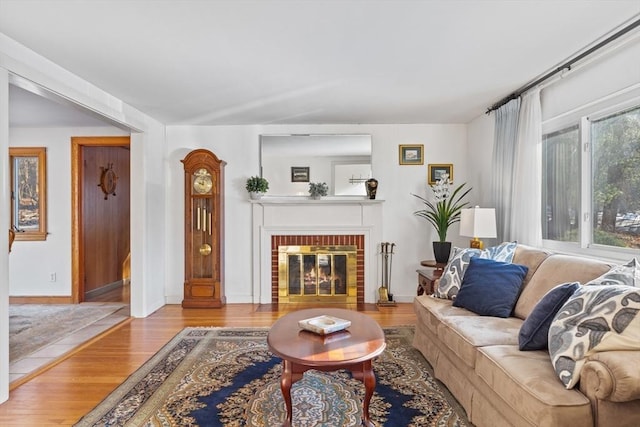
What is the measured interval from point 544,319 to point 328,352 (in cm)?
110

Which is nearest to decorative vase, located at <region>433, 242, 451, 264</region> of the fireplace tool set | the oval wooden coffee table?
the fireplace tool set

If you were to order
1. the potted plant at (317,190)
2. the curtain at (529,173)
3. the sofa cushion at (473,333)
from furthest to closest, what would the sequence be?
the potted plant at (317,190), the curtain at (529,173), the sofa cushion at (473,333)

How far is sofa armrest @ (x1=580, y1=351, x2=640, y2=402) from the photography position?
4.12 feet

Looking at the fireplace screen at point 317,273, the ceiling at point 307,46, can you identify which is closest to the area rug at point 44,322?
the fireplace screen at point 317,273

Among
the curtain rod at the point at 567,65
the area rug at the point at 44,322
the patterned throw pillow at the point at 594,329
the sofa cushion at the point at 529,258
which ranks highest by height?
the curtain rod at the point at 567,65

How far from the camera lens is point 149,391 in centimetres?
229

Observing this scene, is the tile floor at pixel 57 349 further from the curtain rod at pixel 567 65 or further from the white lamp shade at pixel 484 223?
the curtain rod at pixel 567 65

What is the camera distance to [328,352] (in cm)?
177

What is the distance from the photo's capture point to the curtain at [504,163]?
133 inches

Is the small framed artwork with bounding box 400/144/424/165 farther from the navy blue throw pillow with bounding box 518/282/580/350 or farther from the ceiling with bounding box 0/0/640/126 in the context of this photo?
the navy blue throw pillow with bounding box 518/282/580/350

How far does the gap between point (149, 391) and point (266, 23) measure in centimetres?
247

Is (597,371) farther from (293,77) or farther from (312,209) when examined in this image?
(312,209)

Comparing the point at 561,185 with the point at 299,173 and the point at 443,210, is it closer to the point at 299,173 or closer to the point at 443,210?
the point at 443,210

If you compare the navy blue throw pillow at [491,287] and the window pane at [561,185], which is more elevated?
the window pane at [561,185]
